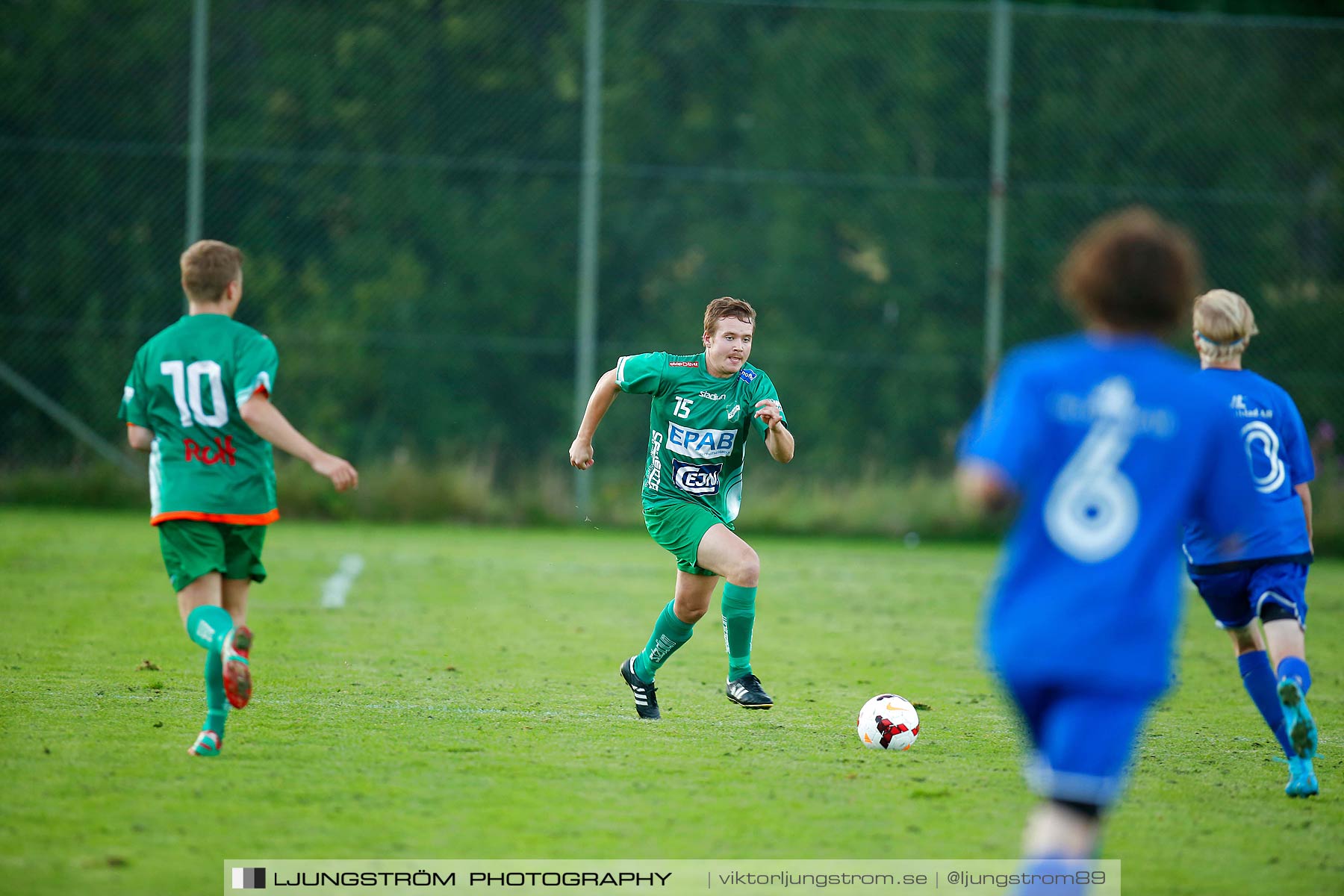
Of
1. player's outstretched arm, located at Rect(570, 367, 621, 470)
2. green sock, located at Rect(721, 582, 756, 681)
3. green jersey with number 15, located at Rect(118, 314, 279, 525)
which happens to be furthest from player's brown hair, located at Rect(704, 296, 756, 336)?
green jersey with number 15, located at Rect(118, 314, 279, 525)

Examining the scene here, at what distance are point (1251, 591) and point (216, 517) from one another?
147 inches

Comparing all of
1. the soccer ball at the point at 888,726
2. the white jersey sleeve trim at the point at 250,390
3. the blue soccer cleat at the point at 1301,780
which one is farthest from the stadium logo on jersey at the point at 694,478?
the blue soccer cleat at the point at 1301,780

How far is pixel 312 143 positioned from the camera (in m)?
18.4

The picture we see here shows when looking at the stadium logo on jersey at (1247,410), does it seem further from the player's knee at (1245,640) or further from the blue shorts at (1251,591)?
the player's knee at (1245,640)

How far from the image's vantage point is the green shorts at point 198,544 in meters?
5.03

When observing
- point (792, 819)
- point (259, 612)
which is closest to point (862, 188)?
point (259, 612)

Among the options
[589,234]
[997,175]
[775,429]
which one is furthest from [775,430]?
[997,175]

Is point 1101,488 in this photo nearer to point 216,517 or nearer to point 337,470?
point 337,470

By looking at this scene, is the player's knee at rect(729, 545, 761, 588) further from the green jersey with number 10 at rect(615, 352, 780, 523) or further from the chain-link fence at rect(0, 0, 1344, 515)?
the chain-link fence at rect(0, 0, 1344, 515)

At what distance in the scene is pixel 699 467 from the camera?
6324mm

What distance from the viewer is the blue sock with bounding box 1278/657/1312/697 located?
4.80 m

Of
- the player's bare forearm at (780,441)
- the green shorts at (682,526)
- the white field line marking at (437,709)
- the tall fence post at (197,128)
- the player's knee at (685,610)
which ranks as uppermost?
the tall fence post at (197,128)

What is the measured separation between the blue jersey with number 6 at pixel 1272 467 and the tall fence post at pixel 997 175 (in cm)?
1150

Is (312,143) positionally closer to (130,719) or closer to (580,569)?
(580,569)
